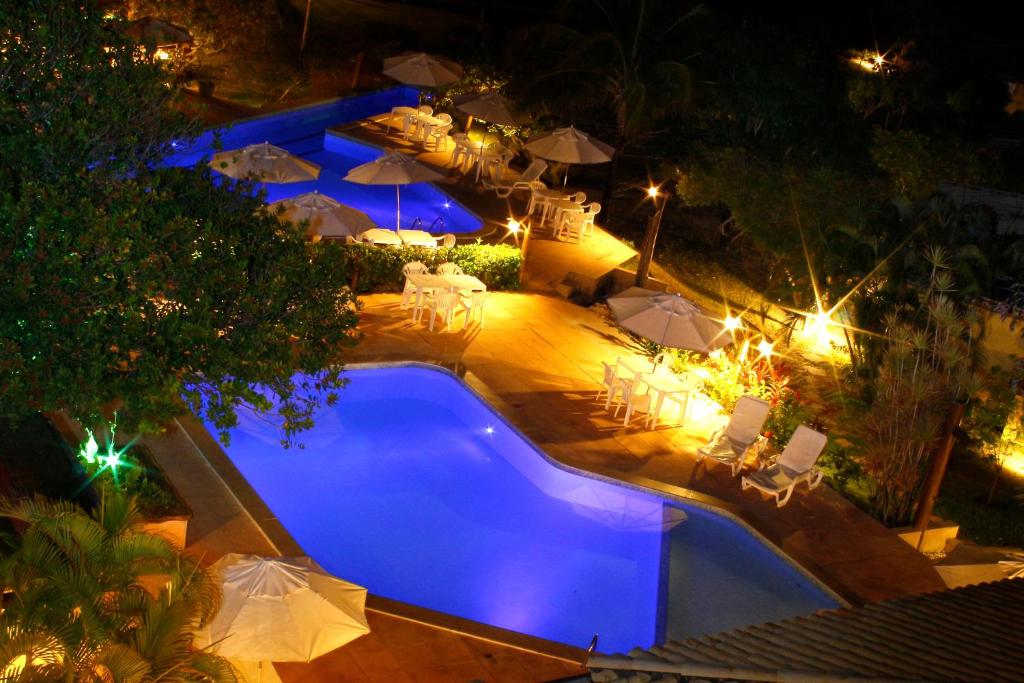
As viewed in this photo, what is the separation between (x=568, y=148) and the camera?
21.2m

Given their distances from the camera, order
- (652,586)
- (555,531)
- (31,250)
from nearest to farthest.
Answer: (31,250)
(652,586)
(555,531)

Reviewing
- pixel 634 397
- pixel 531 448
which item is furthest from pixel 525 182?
pixel 531 448

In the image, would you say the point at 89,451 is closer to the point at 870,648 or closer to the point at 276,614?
the point at 276,614

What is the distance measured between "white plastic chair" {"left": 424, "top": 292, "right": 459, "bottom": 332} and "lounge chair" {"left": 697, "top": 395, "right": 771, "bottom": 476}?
4567 mm

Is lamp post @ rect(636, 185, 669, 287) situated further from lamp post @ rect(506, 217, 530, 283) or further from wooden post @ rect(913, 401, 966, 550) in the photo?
wooden post @ rect(913, 401, 966, 550)

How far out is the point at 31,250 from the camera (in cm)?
670

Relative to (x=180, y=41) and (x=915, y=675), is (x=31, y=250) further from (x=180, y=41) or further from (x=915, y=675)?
(x=180, y=41)

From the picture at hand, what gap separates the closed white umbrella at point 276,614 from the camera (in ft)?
23.4

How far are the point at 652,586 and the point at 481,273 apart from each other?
8.02 m

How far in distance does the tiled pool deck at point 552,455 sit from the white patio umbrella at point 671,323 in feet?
4.20

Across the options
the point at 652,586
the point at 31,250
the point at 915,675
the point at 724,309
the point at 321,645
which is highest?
the point at 31,250

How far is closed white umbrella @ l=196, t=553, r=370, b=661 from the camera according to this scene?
7.12m

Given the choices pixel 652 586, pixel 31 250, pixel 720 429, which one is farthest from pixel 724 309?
pixel 31 250

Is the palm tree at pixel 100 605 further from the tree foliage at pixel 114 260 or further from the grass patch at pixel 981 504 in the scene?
the grass patch at pixel 981 504
